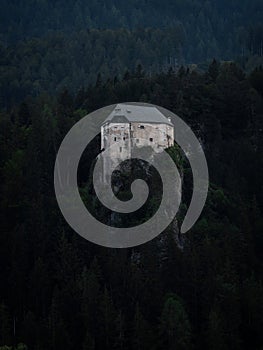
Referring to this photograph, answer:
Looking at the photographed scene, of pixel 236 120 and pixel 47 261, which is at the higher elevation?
pixel 236 120

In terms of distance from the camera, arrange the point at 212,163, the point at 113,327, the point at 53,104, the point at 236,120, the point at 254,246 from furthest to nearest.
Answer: the point at 53,104 → the point at 236,120 → the point at 212,163 → the point at 254,246 → the point at 113,327

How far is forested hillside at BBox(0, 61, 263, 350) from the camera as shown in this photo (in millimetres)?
57188

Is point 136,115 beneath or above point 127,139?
above

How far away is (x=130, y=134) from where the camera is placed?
66688 millimetres

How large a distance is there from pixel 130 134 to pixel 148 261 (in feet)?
38.8

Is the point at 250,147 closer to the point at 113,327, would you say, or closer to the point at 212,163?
the point at 212,163

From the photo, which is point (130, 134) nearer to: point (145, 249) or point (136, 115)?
point (136, 115)

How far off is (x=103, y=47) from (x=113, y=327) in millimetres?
91494

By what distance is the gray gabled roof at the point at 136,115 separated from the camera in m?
67.4

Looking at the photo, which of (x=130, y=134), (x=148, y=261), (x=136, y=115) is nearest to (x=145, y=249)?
(x=148, y=261)

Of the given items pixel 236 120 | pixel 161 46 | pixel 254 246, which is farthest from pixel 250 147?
pixel 161 46

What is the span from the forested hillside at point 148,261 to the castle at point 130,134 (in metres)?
4.23

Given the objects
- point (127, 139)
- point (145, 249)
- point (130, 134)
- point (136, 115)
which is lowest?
point (145, 249)

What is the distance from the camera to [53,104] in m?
93.8
